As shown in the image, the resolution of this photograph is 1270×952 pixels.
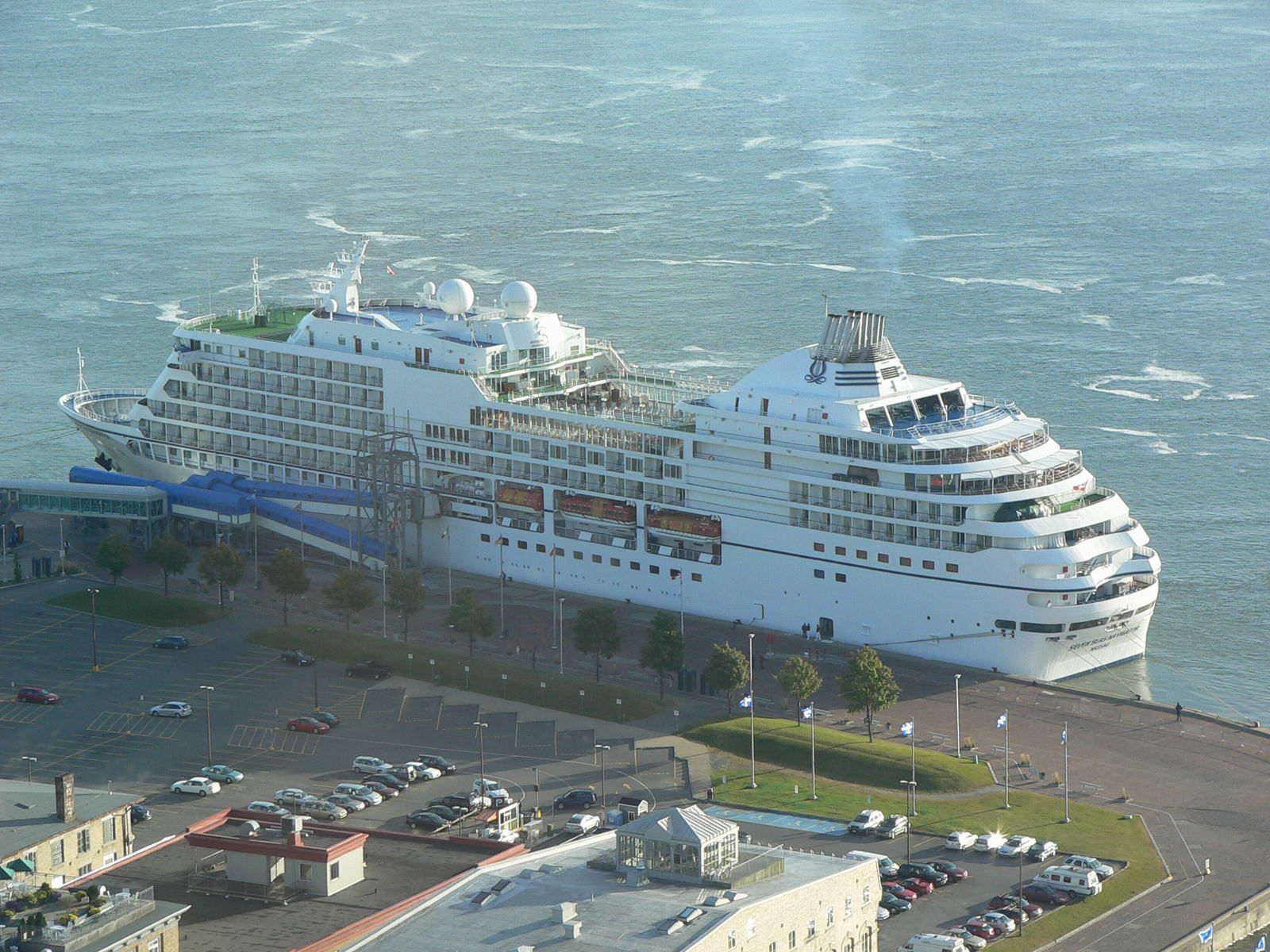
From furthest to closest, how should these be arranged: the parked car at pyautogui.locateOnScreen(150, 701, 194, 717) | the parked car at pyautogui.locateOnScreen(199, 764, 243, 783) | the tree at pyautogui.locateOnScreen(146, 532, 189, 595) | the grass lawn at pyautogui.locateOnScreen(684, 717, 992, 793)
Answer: the tree at pyautogui.locateOnScreen(146, 532, 189, 595)
the parked car at pyautogui.locateOnScreen(150, 701, 194, 717)
the parked car at pyautogui.locateOnScreen(199, 764, 243, 783)
the grass lawn at pyautogui.locateOnScreen(684, 717, 992, 793)

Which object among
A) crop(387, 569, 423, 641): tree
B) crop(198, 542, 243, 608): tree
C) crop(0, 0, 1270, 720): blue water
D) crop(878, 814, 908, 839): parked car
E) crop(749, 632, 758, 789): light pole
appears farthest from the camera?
crop(0, 0, 1270, 720): blue water

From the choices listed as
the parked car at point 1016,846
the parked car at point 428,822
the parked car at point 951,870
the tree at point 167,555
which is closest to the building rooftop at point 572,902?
the parked car at point 951,870

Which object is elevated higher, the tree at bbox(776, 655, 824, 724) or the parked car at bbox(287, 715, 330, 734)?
the tree at bbox(776, 655, 824, 724)

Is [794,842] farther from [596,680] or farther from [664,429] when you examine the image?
[664,429]

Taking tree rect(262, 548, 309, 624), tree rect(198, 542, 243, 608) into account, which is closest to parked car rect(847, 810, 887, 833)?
tree rect(262, 548, 309, 624)

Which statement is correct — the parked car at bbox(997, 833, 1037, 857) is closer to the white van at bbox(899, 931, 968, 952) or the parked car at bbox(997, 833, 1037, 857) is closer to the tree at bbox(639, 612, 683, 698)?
the white van at bbox(899, 931, 968, 952)

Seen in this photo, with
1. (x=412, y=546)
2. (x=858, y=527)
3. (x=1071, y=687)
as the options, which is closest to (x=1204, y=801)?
(x=1071, y=687)
